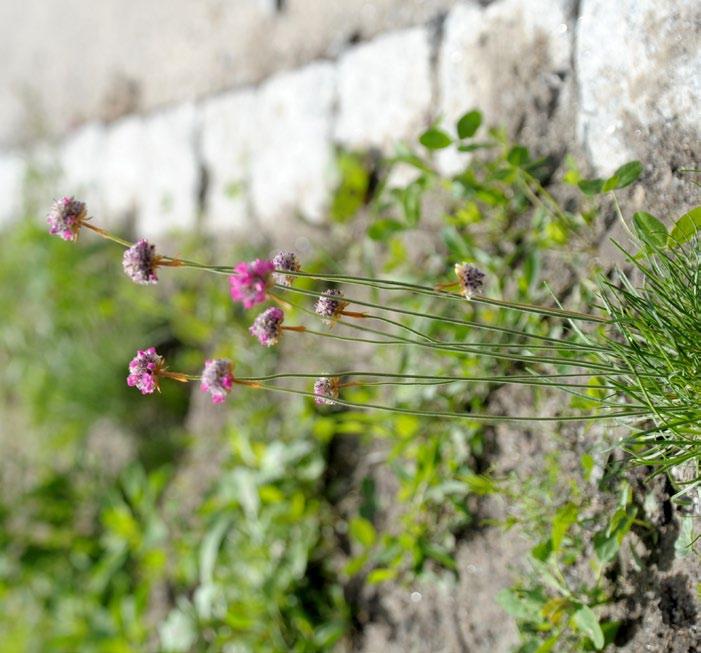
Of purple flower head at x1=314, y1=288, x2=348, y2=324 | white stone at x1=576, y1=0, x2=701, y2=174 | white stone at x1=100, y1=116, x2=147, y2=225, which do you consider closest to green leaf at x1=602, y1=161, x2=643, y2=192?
white stone at x1=576, y1=0, x2=701, y2=174

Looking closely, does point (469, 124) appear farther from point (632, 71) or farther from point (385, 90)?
point (385, 90)

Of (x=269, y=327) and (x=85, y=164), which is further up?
(x=85, y=164)

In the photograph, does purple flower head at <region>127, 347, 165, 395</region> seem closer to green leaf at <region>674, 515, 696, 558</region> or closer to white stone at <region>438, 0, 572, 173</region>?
green leaf at <region>674, 515, 696, 558</region>

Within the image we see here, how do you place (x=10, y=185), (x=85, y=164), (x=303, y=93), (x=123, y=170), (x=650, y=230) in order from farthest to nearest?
(x=10, y=185)
(x=85, y=164)
(x=123, y=170)
(x=303, y=93)
(x=650, y=230)

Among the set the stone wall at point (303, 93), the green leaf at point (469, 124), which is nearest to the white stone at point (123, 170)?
the stone wall at point (303, 93)

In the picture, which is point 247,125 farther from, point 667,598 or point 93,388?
point 667,598

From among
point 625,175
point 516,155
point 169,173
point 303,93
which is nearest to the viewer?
point 625,175

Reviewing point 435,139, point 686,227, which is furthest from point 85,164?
point 686,227
